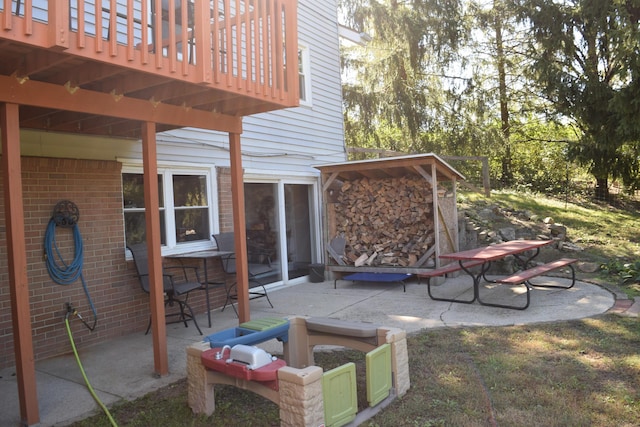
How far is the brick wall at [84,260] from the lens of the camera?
4.81m

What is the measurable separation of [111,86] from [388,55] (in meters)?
11.7

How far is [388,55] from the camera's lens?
14359 millimetres

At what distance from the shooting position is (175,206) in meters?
6.46

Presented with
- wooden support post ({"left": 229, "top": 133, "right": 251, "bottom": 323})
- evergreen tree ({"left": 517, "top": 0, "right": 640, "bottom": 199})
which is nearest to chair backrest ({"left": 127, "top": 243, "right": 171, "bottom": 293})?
wooden support post ({"left": 229, "top": 133, "right": 251, "bottom": 323})

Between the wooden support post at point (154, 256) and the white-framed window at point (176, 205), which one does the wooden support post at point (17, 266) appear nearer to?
the wooden support post at point (154, 256)

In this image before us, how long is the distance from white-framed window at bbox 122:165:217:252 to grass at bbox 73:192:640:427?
2.58 metres

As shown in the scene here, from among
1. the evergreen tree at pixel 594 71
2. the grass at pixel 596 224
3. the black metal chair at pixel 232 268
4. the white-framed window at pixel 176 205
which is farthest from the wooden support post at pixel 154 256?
the evergreen tree at pixel 594 71

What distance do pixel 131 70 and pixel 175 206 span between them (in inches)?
125

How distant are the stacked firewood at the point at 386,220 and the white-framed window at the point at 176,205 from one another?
2.98m

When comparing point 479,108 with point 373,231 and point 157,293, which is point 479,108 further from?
point 157,293

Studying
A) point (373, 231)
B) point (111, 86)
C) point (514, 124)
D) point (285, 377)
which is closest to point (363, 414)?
point (285, 377)

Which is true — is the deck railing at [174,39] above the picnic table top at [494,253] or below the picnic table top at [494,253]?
above

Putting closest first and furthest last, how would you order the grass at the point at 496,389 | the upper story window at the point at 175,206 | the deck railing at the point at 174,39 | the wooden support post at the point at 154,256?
the deck railing at the point at 174,39
the grass at the point at 496,389
the wooden support post at the point at 154,256
the upper story window at the point at 175,206

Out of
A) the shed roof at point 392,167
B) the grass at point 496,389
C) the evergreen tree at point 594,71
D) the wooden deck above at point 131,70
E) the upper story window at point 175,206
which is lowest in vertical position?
→ the grass at point 496,389
